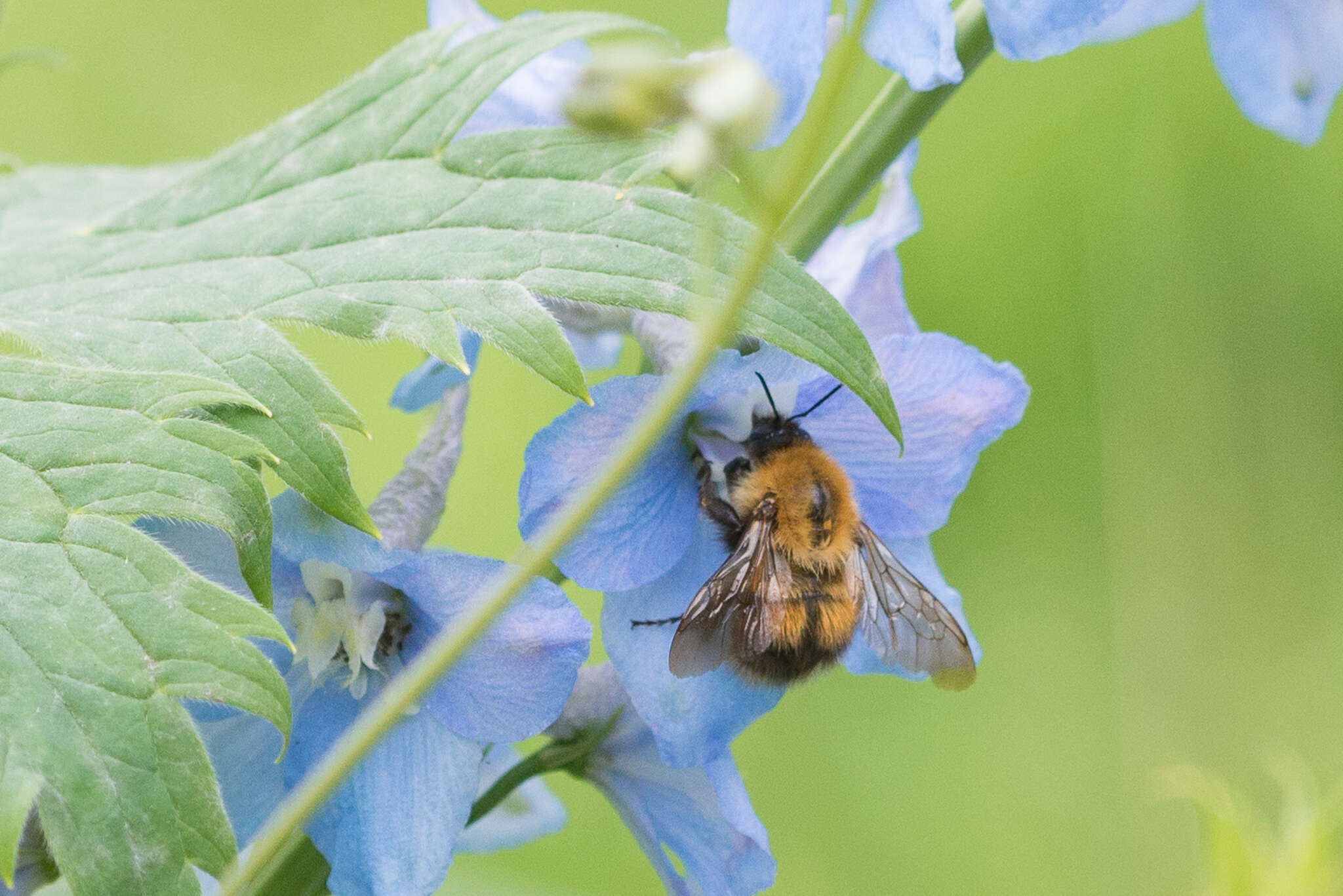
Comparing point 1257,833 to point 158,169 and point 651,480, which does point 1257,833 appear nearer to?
point 651,480

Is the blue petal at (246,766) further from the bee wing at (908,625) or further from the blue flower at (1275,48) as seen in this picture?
the blue flower at (1275,48)

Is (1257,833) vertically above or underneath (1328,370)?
underneath

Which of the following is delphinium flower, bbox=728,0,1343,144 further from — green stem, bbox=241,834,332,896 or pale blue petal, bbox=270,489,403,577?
green stem, bbox=241,834,332,896

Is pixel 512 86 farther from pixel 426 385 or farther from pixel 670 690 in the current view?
pixel 670 690

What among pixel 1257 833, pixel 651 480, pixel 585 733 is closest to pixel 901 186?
pixel 651 480

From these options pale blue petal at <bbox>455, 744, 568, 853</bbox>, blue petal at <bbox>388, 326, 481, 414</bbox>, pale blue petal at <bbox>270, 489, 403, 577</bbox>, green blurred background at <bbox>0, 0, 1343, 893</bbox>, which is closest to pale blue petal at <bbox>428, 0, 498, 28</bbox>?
blue petal at <bbox>388, 326, 481, 414</bbox>

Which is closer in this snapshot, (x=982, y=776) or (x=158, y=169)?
(x=158, y=169)
